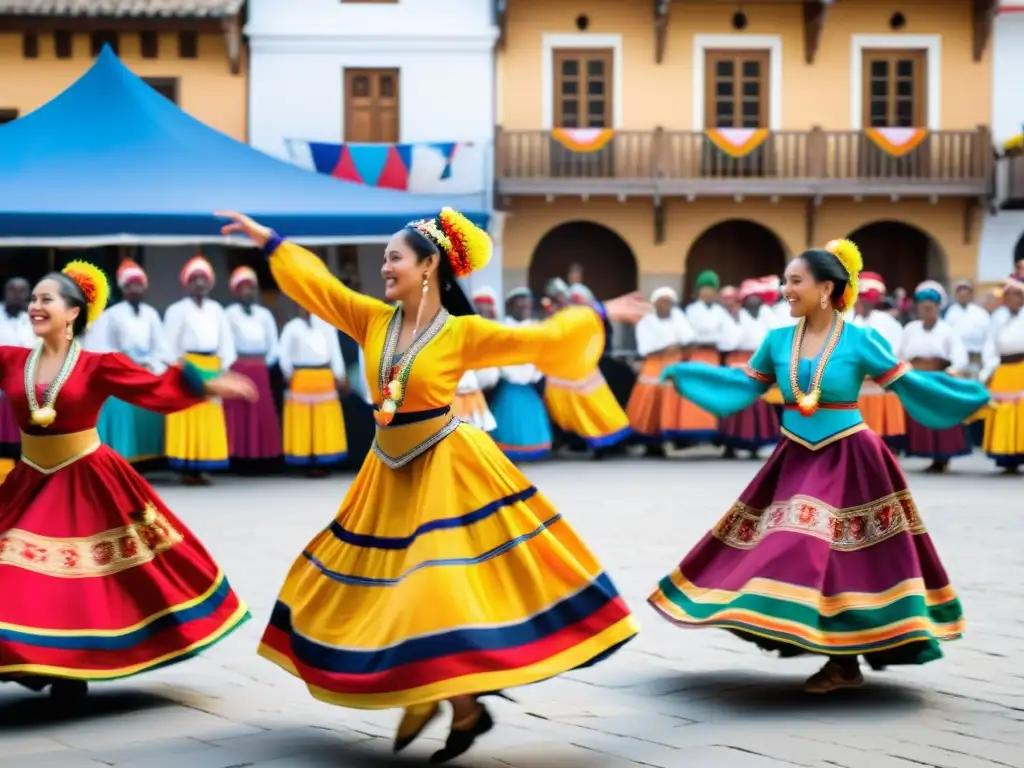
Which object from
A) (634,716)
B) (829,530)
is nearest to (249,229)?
(634,716)

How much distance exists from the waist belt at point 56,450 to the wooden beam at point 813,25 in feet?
68.1

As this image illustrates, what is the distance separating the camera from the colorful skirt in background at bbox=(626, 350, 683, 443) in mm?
16359

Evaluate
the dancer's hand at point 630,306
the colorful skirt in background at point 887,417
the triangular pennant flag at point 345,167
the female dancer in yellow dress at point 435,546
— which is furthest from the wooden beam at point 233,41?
the female dancer in yellow dress at point 435,546

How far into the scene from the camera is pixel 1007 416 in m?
14.4

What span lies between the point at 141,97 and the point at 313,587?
1047cm

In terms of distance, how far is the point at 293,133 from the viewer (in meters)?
24.4

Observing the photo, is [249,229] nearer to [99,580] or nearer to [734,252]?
[99,580]

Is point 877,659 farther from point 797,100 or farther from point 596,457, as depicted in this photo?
point 797,100

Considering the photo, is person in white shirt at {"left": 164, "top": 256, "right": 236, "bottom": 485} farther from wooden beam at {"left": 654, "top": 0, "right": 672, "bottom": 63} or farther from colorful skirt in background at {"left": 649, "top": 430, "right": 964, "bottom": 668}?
wooden beam at {"left": 654, "top": 0, "right": 672, "bottom": 63}

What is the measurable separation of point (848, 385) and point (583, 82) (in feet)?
63.7

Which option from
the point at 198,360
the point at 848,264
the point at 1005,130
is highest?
the point at 1005,130

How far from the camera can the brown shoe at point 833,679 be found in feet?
19.2

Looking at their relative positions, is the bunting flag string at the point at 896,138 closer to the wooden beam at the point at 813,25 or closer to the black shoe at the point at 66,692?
the wooden beam at the point at 813,25

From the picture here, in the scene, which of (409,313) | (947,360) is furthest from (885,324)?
(409,313)
